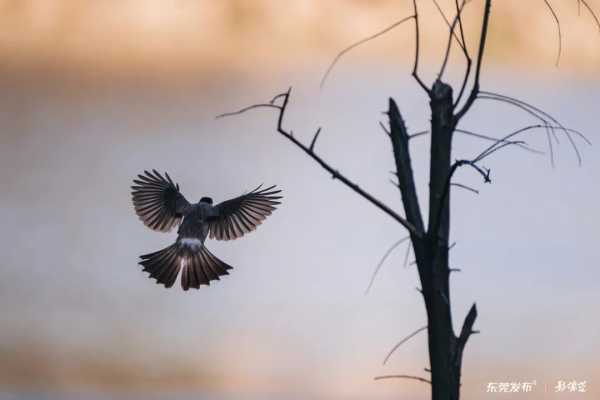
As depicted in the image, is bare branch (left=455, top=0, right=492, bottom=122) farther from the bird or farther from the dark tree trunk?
the bird

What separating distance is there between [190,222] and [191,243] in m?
0.11

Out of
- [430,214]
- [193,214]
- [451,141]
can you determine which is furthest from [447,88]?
[193,214]

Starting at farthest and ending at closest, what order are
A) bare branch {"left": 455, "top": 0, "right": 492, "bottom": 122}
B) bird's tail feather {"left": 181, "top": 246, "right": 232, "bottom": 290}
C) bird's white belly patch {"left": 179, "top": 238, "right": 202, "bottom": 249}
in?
1. bird's white belly patch {"left": 179, "top": 238, "right": 202, "bottom": 249}
2. bird's tail feather {"left": 181, "top": 246, "right": 232, "bottom": 290}
3. bare branch {"left": 455, "top": 0, "right": 492, "bottom": 122}

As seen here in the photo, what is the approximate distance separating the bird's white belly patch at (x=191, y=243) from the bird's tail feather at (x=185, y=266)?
2 centimetres

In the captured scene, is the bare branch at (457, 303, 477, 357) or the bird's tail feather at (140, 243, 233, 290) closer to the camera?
the bare branch at (457, 303, 477, 357)

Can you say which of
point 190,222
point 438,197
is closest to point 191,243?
point 190,222

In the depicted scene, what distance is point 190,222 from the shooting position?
3342 millimetres

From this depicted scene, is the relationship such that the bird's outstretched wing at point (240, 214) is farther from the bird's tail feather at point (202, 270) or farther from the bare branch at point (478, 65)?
the bare branch at point (478, 65)

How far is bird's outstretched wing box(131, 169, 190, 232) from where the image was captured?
3359 millimetres

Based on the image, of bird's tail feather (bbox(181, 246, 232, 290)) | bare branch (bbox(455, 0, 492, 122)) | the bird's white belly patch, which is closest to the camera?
bare branch (bbox(455, 0, 492, 122))

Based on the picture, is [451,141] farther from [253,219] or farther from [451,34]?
[253,219]

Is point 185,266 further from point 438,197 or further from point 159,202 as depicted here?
point 438,197

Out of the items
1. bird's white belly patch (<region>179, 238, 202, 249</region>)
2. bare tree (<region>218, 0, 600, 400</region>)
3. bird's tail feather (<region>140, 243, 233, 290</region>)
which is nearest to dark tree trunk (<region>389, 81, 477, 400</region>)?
bare tree (<region>218, 0, 600, 400</region>)

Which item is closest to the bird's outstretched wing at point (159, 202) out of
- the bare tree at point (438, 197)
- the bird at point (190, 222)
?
the bird at point (190, 222)
